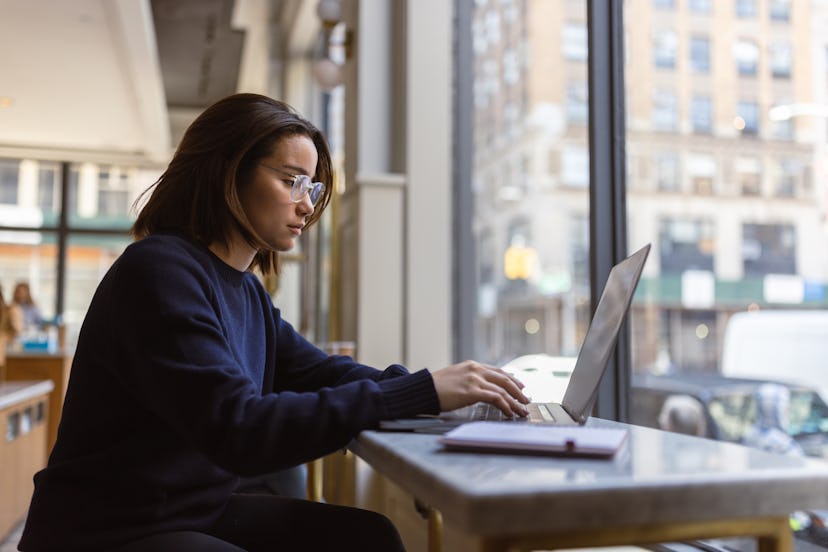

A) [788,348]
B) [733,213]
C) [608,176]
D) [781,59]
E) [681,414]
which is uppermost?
[781,59]

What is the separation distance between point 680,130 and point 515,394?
10105 millimetres

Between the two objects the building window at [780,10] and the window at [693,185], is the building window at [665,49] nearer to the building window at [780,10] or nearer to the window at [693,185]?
the window at [693,185]

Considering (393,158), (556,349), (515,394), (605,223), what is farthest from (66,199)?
(515,394)

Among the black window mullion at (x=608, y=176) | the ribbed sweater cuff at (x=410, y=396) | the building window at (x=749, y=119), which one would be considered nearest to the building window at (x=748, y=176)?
the building window at (x=749, y=119)

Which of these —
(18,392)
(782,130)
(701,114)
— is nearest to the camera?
(18,392)

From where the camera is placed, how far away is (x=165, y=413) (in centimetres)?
93

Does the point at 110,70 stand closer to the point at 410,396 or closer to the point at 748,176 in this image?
the point at 748,176

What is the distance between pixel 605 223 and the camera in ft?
6.86

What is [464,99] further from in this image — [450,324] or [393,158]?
[450,324]

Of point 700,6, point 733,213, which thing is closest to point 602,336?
point 700,6

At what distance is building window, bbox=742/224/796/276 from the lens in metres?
6.57

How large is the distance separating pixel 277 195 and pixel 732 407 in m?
5.06

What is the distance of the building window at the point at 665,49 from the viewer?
8789mm

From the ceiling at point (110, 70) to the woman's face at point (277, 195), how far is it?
15.1 feet
